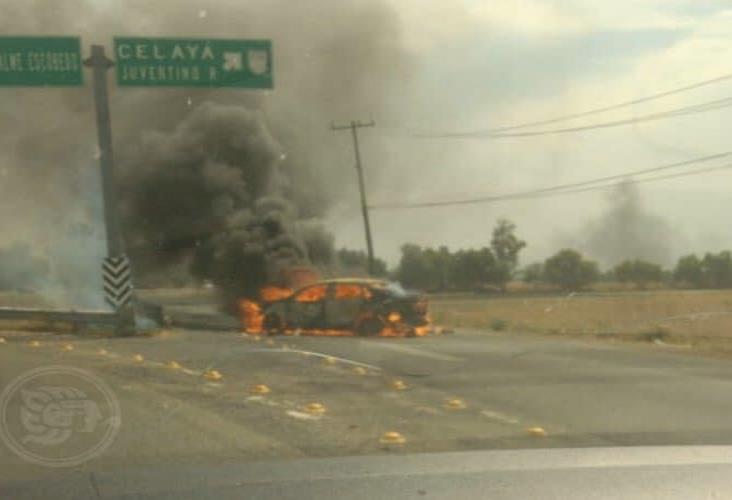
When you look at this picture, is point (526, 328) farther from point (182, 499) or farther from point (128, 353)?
point (182, 499)

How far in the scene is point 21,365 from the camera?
11.8 meters

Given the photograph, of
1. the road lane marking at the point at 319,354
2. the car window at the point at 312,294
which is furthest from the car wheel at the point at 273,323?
the road lane marking at the point at 319,354

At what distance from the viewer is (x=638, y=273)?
56375 mm

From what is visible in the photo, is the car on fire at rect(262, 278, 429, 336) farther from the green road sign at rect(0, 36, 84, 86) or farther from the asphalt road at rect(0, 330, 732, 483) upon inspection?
the green road sign at rect(0, 36, 84, 86)

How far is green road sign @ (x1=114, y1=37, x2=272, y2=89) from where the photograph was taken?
20.8m

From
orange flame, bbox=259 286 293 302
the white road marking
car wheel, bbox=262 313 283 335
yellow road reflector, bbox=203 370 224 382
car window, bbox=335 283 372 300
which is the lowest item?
the white road marking

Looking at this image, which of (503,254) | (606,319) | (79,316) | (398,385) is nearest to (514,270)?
(503,254)

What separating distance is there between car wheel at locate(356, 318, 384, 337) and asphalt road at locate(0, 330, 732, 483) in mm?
3755

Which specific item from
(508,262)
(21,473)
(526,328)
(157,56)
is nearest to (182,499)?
(21,473)

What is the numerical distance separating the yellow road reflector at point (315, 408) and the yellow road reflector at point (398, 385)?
5.14 feet

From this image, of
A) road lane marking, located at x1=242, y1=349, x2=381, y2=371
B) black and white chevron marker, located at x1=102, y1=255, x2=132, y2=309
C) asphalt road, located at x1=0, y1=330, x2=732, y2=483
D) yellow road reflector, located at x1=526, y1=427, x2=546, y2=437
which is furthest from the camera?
black and white chevron marker, located at x1=102, y1=255, x2=132, y2=309

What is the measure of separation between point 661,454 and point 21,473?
12.5 feet

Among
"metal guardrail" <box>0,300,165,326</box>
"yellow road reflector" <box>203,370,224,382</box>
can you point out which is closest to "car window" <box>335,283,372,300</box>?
"metal guardrail" <box>0,300,165,326</box>

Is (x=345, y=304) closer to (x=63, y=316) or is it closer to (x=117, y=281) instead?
(x=117, y=281)
